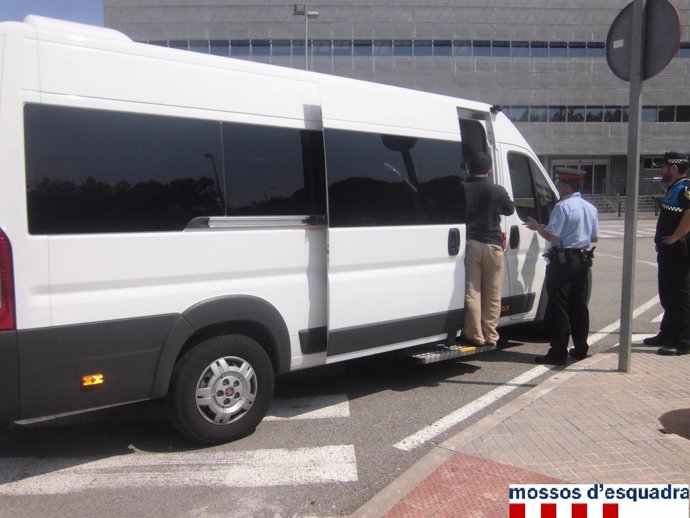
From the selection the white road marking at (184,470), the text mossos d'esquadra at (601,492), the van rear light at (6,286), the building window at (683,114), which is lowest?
the white road marking at (184,470)

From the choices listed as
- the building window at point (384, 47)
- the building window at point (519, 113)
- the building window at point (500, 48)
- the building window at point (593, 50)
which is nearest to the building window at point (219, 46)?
the building window at point (384, 47)

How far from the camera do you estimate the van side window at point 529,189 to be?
6.28 meters

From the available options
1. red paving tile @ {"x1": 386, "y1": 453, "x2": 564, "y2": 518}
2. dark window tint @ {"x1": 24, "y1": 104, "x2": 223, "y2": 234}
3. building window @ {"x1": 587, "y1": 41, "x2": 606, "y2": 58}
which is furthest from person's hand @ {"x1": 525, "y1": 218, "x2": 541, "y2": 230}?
building window @ {"x1": 587, "y1": 41, "x2": 606, "y2": 58}

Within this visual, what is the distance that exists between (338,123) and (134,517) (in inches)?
116

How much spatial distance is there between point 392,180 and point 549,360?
8.65 feet

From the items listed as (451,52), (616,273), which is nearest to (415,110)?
(616,273)

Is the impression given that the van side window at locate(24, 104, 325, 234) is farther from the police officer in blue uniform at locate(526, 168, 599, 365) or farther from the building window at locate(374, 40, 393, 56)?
the building window at locate(374, 40, 393, 56)

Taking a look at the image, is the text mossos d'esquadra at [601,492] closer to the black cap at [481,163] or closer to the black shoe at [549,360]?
the black shoe at [549,360]

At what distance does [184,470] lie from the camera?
3.78m

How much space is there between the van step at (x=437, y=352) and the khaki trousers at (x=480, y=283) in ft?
0.32

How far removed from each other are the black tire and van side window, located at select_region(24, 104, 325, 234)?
879 mm

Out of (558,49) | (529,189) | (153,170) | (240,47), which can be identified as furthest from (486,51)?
(153,170)

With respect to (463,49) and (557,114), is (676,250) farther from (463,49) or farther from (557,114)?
(557,114)

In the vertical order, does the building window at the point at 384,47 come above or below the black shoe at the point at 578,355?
above
